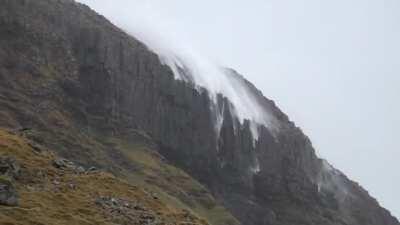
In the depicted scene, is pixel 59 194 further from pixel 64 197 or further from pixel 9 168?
pixel 9 168

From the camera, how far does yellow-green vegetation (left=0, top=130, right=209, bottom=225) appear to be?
7119 centimetres

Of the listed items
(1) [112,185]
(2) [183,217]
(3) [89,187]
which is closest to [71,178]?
(3) [89,187]

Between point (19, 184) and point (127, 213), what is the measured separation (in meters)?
12.8

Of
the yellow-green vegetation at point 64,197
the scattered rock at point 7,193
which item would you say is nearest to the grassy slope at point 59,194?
the yellow-green vegetation at point 64,197

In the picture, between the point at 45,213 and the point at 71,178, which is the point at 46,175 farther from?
the point at 45,213

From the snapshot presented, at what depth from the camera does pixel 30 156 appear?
93938 millimetres

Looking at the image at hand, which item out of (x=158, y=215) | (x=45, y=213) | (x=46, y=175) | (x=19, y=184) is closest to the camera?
(x=45, y=213)

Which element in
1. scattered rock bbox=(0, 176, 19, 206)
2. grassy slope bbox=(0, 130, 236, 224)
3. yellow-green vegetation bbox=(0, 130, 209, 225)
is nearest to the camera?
scattered rock bbox=(0, 176, 19, 206)

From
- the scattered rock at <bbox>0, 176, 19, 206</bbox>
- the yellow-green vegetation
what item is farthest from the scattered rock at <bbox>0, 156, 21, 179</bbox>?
the scattered rock at <bbox>0, 176, 19, 206</bbox>

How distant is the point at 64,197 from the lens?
81250 millimetres

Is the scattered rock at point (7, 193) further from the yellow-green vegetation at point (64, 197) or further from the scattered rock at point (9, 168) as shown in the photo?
the scattered rock at point (9, 168)

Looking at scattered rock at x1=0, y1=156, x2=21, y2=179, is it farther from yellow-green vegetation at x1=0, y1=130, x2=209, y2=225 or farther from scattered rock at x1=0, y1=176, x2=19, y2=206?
scattered rock at x1=0, y1=176, x2=19, y2=206

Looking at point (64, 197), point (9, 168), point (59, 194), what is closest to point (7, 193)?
point (9, 168)

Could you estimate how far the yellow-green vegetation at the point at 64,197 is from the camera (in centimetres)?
7119
